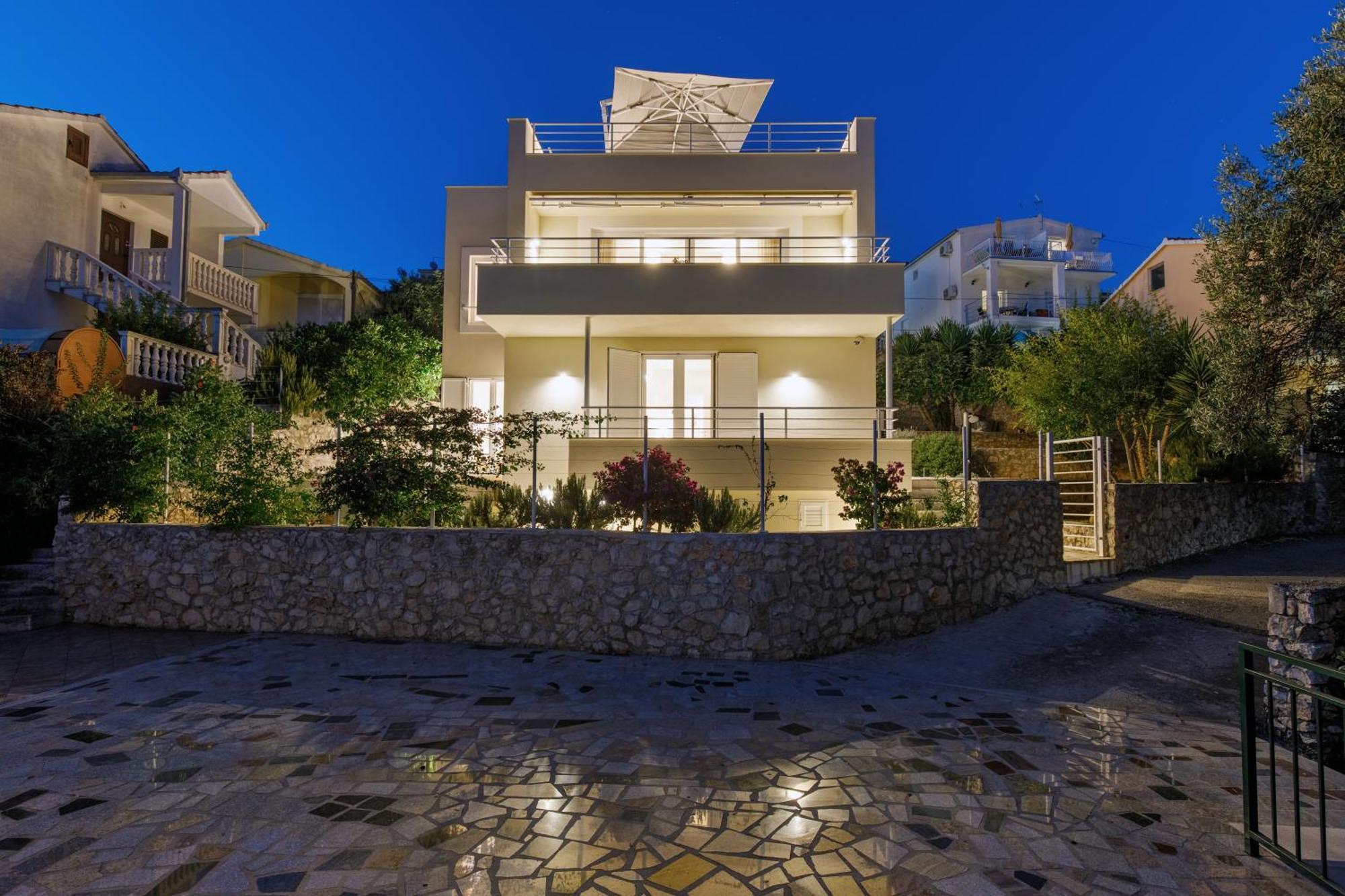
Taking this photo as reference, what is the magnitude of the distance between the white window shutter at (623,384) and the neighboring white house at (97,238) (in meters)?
7.68

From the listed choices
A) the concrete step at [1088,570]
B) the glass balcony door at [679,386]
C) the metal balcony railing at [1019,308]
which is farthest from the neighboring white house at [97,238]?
the metal balcony railing at [1019,308]

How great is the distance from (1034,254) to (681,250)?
26025 mm

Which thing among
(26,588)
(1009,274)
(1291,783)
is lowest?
(1291,783)

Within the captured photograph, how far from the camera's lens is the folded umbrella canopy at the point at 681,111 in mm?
15492

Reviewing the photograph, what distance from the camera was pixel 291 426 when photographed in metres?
13.1

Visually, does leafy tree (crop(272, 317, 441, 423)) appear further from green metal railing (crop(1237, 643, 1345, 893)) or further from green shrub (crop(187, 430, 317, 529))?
green metal railing (crop(1237, 643, 1345, 893))

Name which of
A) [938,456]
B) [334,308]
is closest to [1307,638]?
[938,456]

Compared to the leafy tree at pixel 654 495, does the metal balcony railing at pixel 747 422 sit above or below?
above

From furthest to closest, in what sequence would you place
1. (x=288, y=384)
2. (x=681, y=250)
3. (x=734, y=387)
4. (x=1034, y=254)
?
(x=1034, y=254) → (x=681, y=250) → (x=734, y=387) → (x=288, y=384)

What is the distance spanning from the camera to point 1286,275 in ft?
24.3

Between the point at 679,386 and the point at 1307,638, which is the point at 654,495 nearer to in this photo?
the point at 1307,638

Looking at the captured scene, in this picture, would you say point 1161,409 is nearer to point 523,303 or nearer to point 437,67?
point 523,303

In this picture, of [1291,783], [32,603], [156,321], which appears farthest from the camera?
[156,321]

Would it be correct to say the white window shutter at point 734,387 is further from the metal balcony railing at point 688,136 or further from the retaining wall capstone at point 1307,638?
the retaining wall capstone at point 1307,638
